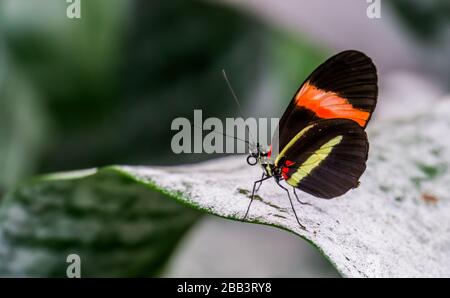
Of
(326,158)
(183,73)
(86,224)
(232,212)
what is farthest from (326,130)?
(183,73)

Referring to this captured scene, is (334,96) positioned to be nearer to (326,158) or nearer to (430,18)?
(326,158)

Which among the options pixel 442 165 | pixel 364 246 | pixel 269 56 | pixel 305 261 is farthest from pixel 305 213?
pixel 269 56

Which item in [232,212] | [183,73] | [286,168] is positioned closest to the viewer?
[232,212]

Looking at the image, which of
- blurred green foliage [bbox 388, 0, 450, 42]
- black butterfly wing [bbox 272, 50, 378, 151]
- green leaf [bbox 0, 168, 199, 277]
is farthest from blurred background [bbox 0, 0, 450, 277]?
black butterfly wing [bbox 272, 50, 378, 151]

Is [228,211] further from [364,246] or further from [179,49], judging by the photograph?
[179,49]

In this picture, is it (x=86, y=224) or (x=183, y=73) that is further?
(x=183, y=73)

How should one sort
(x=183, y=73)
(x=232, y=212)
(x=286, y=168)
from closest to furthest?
1. (x=232, y=212)
2. (x=286, y=168)
3. (x=183, y=73)
